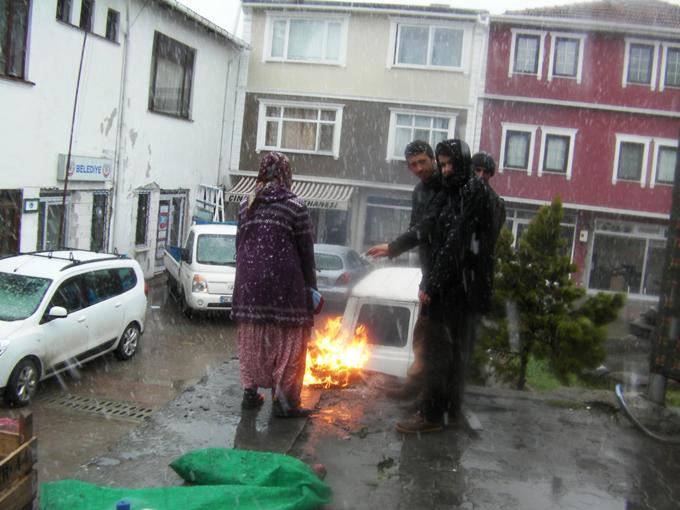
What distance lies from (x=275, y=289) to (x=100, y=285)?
628 cm

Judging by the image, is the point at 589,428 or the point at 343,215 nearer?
the point at 589,428

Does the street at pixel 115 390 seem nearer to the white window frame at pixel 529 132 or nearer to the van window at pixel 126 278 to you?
the van window at pixel 126 278

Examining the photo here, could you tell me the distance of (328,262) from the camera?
1559 centimetres

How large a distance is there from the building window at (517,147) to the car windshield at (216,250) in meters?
12.3

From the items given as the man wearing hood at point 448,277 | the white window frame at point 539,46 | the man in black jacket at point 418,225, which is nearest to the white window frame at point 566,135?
the white window frame at point 539,46

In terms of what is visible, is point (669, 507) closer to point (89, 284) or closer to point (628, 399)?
point (628, 399)

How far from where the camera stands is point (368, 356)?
663 cm

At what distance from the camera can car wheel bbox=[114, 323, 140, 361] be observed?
10.8 meters

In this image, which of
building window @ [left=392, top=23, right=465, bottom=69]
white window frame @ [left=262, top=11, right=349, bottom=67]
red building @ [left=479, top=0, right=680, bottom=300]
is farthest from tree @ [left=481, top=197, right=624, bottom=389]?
white window frame @ [left=262, top=11, right=349, bottom=67]

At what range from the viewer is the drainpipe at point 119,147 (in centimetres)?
1667

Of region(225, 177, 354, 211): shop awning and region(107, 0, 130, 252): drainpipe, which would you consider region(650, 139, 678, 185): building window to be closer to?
region(225, 177, 354, 211): shop awning

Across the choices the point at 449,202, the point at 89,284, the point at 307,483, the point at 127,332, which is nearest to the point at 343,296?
the point at 127,332

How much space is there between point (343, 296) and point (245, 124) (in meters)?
11.6

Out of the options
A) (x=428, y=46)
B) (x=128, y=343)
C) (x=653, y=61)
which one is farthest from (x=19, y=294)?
(x=653, y=61)
